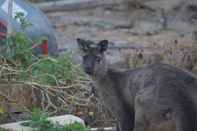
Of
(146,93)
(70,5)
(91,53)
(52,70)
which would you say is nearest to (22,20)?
(52,70)

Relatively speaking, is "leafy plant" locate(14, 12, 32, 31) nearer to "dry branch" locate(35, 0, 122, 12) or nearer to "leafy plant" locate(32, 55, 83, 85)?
"leafy plant" locate(32, 55, 83, 85)

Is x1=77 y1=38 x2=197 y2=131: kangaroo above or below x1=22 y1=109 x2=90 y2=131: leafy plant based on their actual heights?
above

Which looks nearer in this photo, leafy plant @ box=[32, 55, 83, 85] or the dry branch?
leafy plant @ box=[32, 55, 83, 85]

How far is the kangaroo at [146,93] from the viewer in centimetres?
874

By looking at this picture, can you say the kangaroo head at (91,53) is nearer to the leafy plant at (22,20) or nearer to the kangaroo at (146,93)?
the kangaroo at (146,93)

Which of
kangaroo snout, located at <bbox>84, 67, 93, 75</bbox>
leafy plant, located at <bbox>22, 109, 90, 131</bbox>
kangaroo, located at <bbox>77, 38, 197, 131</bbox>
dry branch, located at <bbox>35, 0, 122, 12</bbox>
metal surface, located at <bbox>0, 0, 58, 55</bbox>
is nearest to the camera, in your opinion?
kangaroo, located at <bbox>77, 38, 197, 131</bbox>

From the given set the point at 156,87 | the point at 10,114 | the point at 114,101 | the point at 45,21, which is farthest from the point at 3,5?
the point at 156,87

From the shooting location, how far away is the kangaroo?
8.74m

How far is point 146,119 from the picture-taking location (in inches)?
353

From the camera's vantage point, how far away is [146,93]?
9.08 m

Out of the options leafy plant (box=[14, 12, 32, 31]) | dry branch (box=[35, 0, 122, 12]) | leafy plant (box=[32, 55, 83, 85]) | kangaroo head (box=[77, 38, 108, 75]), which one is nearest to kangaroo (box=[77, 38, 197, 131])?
kangaroo head (box=[77, 38, 108, 75])

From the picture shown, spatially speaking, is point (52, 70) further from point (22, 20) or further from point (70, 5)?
point (70, 5)

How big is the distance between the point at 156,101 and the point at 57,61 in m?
2.74

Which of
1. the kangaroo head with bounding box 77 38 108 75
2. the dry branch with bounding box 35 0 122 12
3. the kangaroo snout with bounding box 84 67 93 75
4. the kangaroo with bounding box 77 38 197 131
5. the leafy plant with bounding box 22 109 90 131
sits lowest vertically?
the leafy plant with bounding box 22 109 90 131
